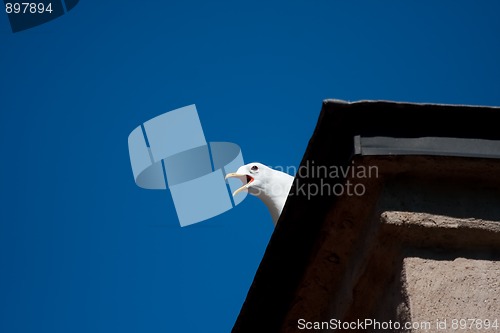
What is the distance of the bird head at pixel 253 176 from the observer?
10.5 meters

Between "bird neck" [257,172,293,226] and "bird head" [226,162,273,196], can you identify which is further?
"bird head" [226,162,273,196]

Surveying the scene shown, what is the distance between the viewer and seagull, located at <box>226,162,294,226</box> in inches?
396

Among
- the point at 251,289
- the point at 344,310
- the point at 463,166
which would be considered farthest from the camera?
the point at 251,289

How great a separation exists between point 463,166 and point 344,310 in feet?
2.80

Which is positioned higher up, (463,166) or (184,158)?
(463,166)

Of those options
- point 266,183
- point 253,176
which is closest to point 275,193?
point 266,183

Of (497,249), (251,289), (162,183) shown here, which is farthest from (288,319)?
(162,183)

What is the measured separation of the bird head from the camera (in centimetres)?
1047

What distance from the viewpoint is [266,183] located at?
10.5 meters

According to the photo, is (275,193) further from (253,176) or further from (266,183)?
(253,176)

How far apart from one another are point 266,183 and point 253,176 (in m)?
0.34

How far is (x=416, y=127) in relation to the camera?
3.64 m

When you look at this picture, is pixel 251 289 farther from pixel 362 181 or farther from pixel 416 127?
pixel 416 127

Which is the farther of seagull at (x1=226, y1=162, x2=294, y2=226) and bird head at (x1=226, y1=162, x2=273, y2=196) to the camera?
bird head at (x1=226, y1=162, x2=273, y2=196)
